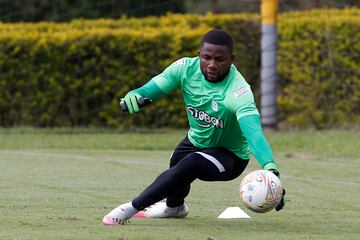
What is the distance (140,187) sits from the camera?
10.9 meters

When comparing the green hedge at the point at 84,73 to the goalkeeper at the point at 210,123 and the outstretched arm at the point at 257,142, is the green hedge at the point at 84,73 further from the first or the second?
the outstretched arm at the point at 257,142

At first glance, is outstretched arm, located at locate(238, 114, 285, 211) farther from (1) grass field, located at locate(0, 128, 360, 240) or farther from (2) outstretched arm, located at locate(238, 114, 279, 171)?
(1) grass field, located at locate(0, 128, 360, 240)

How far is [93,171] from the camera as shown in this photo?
1257 centimetres

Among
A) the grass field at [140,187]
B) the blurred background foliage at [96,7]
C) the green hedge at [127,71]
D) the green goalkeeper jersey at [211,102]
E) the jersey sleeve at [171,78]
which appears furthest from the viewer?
the blurred background foliage at [96,7]

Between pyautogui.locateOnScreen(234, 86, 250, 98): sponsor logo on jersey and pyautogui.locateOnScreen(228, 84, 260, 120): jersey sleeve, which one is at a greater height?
pyautogui.locateOnScreen(234, 86, 250, 98): sponsor logo on jersey

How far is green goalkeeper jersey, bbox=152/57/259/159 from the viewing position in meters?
7.89

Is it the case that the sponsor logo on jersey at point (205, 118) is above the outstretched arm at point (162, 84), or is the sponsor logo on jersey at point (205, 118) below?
below

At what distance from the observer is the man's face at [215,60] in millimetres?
7793

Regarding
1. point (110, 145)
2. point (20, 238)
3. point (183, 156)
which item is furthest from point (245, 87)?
point (110, 145)

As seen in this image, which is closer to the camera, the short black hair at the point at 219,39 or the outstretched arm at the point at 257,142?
the outstretched arm at the point at 257,142

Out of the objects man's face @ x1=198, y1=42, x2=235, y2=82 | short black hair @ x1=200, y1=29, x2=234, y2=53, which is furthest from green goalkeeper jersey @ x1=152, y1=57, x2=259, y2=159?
short black hair @ x1=200, y1=29, x2=234, y2=53

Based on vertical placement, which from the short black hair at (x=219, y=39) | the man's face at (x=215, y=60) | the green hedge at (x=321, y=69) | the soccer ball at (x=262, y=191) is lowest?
the green hedge at (x=321, y=69)

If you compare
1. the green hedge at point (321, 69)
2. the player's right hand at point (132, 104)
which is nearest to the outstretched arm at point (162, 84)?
the player's right hand at point (132, 104)

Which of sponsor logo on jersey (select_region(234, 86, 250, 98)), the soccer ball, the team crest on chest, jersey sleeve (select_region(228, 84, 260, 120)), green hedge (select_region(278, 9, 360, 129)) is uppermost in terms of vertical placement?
sponsor logo on jersey (select_region(234, 86, 250, 98))
